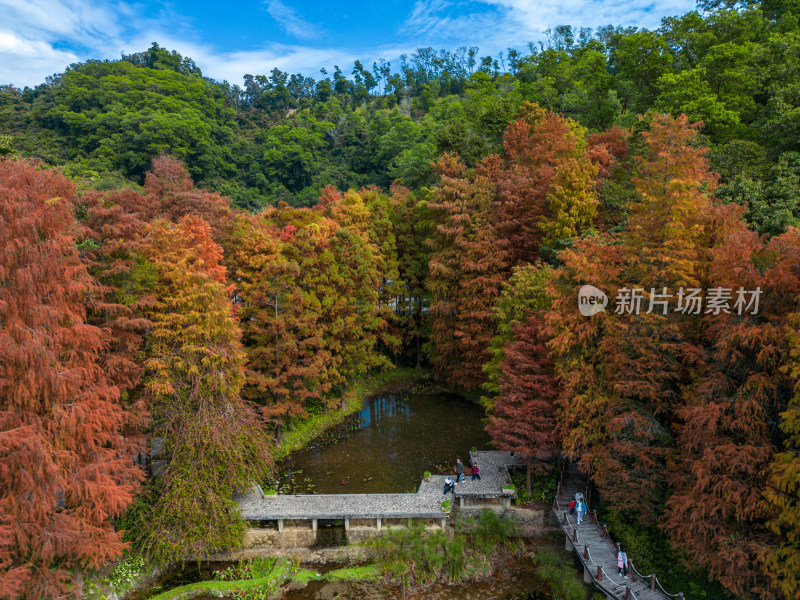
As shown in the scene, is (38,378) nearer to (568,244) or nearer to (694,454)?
(694,454)

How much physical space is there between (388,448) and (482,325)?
8329mm

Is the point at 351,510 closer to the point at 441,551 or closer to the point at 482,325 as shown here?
the point at 441,551

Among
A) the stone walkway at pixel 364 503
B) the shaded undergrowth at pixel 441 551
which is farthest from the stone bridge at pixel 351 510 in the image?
the shaded undergrowth at pixel 441 551

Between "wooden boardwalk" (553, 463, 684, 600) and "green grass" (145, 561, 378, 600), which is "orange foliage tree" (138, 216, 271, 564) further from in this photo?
"wooden boardwalk" (553, 463, 684, 600)

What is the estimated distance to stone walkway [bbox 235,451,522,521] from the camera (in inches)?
637

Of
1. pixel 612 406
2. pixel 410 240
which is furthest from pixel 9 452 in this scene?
pixel 410 240

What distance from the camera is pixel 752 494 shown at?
10.6 m

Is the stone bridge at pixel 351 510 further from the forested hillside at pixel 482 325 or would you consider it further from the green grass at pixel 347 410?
the green grass at pixel 347 410

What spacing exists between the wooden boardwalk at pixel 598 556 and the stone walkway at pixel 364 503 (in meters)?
2.11

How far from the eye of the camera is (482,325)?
25.4m

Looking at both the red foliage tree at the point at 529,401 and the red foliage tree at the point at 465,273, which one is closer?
the red foliage tree at the point at 529,401

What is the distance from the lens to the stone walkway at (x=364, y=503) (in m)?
16.2

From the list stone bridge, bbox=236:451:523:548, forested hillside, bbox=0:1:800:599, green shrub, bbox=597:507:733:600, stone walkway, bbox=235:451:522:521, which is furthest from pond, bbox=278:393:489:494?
green shrub, bbox=597:507:733:600

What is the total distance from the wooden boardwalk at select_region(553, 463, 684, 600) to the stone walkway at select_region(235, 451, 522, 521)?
2107 mm
